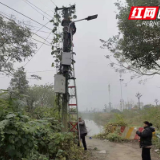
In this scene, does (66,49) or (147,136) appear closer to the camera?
(147,136)

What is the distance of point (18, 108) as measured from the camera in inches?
114

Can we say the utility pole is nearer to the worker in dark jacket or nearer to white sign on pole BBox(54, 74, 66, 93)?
white sign on pole BBox(54, 74, 66, 93)

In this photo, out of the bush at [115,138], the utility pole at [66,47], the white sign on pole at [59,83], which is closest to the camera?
the white sign on pole at [59,83]

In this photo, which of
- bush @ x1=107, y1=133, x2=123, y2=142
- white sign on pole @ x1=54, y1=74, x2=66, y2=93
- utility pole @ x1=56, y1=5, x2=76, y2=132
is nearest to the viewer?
white sign on pole @ x1=54, y1=74, x2=66, y2=93

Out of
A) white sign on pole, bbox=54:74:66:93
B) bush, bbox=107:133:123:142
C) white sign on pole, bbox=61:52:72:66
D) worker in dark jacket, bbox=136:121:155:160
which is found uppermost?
white sign on pole, bbox=61:52:72:66

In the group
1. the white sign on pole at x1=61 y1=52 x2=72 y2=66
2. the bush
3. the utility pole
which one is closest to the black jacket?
the utility pole

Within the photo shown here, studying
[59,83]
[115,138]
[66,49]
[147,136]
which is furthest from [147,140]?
[115,138]

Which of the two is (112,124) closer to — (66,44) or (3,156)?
(66,44)

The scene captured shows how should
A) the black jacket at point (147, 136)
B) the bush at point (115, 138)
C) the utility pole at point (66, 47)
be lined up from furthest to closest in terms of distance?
1. the bush at point (115, 138)
2. the utility pole at point (66, 47)
3. the black jacket at point (147, 136)

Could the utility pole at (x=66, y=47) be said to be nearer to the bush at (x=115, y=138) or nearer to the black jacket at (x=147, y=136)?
the black jacket at (x=147, y=136)

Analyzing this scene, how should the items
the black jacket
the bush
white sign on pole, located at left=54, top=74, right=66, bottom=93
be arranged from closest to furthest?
the black jacket → white sign on pole, located at left=54, top=74, right=66, bottom=93 → the bush

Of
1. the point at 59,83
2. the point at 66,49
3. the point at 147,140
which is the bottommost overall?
the point at 147,140

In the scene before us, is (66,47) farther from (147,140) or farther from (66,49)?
(147,140)

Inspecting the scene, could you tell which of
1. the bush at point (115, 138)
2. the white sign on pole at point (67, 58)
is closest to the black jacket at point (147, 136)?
the white sign on pole at point (67, 58)
